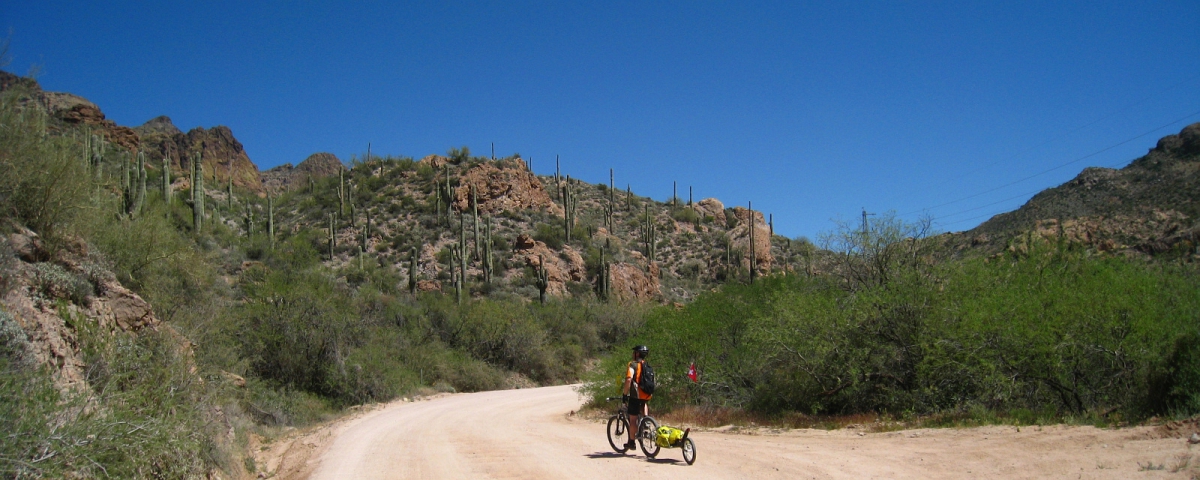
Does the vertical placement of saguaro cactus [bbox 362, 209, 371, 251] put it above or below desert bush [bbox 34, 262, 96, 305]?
above

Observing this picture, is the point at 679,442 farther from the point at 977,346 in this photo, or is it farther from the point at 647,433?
the point at 977,346

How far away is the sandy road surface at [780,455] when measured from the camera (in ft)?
26.9

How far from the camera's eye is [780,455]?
9.88m

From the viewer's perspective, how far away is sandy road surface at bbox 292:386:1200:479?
8188 millimetres

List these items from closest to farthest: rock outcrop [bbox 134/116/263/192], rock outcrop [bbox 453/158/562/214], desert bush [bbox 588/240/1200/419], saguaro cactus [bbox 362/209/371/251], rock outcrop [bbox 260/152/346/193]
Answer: desert bush [bbox 588/240/1200/419], saguaro cactus [bbox 362/209/371/251], rock outcrop [bbox 453/158/562/214], rock outcrop [bbox 134/116/263/192], rock outcrop [bbox 260/152/346/193]

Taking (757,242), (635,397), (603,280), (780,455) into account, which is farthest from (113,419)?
(757,242)

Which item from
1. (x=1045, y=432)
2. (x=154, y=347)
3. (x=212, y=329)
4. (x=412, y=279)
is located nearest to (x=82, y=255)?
(x=154, y=347)

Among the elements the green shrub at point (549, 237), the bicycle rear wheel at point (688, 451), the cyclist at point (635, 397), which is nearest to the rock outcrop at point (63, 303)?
the cyclist at point (635, 397)

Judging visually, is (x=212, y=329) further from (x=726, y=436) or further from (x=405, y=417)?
(x=726, y=436)

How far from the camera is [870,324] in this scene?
13531mm

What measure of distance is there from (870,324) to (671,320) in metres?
6.02

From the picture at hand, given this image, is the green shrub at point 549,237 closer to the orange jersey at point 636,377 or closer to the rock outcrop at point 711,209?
the rock outcrop at point 711,209

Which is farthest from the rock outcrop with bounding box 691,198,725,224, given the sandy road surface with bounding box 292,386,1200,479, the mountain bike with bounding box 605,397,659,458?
the mountain bike with bounding box 605,397,659,458

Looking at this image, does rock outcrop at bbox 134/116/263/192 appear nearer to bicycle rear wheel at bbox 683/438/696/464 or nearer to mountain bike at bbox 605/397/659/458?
mountain bike at bbox 605/397/659/458
